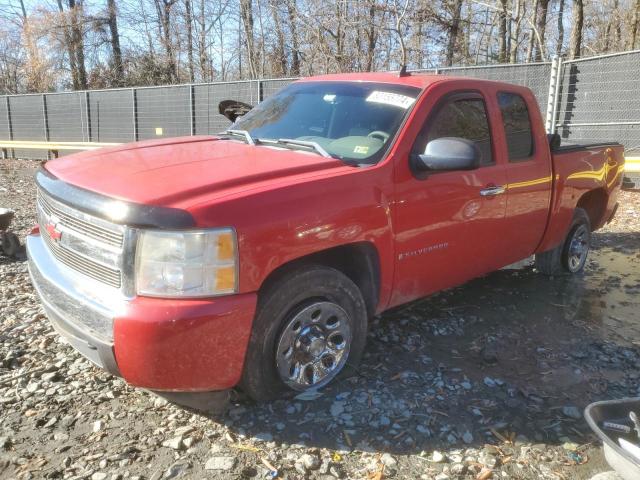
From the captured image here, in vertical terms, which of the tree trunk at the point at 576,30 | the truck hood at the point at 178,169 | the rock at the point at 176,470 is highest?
the tree trunk at the point at 576,30

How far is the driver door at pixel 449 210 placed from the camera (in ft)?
11.2

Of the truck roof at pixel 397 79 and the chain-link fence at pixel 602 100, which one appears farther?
the chain-link fence at pixel 602 100

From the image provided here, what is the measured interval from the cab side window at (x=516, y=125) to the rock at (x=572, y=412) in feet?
6.31

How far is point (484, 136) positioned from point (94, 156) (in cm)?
277

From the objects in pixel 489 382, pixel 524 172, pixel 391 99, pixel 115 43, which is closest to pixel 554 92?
pixel 524 172

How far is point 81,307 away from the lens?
2676mm

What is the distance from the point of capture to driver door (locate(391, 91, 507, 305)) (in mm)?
3407

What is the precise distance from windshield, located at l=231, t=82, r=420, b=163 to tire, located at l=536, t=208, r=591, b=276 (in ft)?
9.08

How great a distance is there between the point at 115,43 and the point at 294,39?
40.8 feet

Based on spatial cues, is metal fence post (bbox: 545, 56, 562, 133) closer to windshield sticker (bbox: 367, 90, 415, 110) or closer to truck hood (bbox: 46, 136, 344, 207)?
windshield sticker (bbox: 367, 90, 415, 110)

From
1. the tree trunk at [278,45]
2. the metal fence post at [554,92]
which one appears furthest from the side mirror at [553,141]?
the tree trunk at [278,45]

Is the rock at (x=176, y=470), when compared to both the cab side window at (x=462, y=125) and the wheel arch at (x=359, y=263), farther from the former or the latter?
the cab side window at (x=462, y=125)

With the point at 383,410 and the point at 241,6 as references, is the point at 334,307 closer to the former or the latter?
the point at 383,410

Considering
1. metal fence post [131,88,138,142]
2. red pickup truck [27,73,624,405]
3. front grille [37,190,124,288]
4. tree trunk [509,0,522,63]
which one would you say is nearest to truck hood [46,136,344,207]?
red pickup truck [27,73,624,405]
